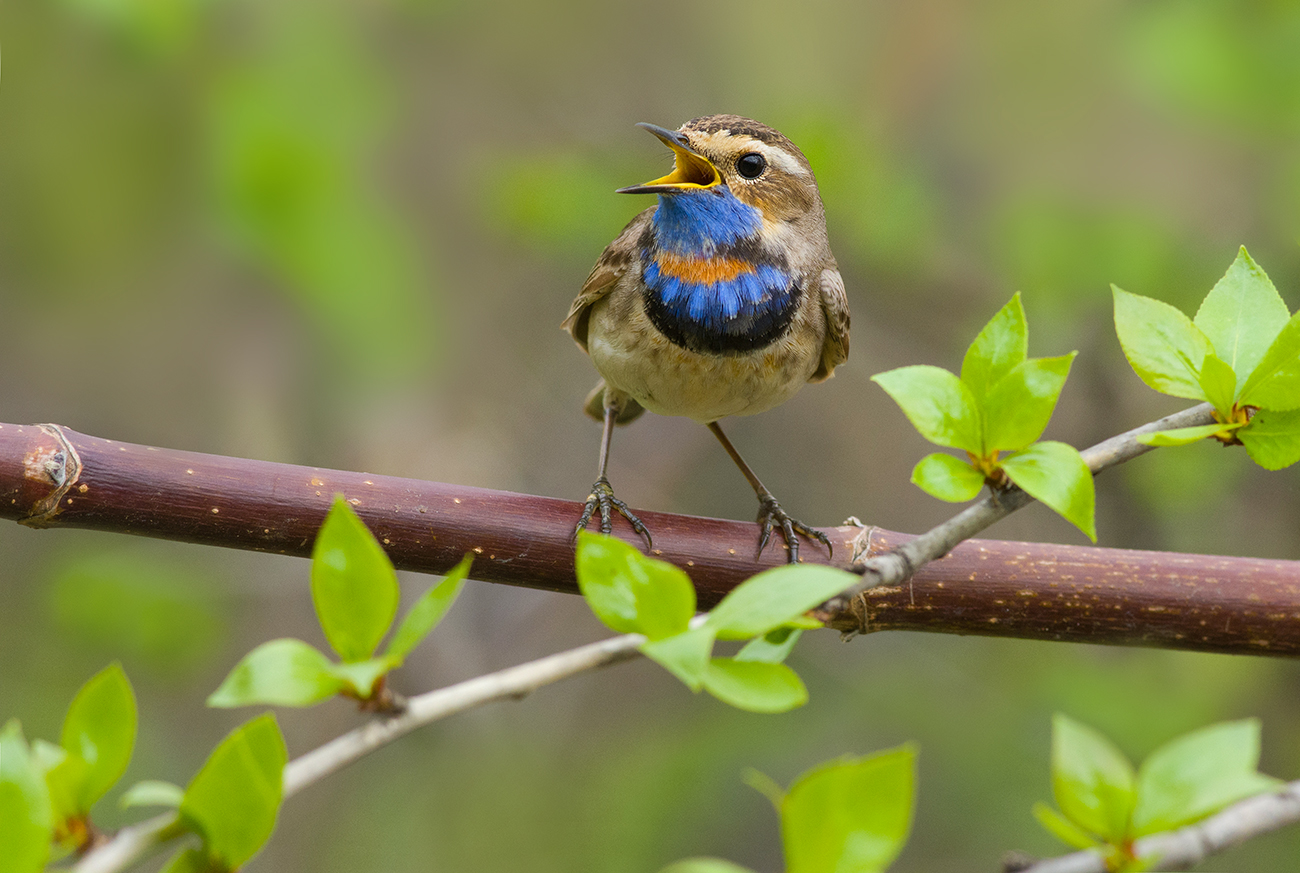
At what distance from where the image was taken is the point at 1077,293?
372cm

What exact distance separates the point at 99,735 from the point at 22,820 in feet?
0.45

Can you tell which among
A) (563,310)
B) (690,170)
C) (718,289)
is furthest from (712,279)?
(563,310)

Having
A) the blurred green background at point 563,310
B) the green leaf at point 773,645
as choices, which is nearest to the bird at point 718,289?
the blurred green background at point 563,310

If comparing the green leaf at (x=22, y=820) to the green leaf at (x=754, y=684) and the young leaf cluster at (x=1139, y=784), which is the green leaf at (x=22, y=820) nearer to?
the green leaf at (x=754, y=684)

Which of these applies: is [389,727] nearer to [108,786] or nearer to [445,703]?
[445,703]

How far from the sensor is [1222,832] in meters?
0.96

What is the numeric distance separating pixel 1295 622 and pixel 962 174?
11.3 feet

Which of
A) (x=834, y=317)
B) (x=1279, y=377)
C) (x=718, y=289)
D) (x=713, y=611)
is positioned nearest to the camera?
(x=713, y=611)

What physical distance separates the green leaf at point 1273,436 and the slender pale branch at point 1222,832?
1.38ft

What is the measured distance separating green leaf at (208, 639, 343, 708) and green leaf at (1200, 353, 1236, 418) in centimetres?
95

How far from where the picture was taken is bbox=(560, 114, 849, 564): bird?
2480 millimetres

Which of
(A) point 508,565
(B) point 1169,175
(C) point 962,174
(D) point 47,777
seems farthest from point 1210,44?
(D) point 47,777

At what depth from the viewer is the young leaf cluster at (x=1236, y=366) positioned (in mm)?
1255

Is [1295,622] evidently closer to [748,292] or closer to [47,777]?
[748,292]
